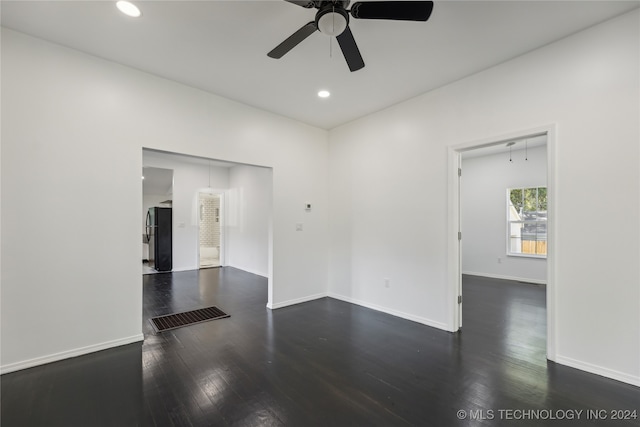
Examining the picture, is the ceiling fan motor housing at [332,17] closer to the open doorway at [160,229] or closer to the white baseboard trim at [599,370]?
the white baseboard trim at [599,370]

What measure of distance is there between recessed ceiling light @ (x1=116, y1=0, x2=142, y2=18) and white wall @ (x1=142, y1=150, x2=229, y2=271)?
5028mm

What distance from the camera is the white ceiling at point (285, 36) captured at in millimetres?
2164

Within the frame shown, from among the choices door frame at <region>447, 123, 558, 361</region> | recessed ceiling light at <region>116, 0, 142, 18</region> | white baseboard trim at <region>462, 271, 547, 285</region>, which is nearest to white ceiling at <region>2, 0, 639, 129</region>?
recessed ceiling light at <region>116, 0, 142, 18</region>

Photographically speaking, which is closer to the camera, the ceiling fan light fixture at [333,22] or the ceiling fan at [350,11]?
the ceiling fan at [350,11]

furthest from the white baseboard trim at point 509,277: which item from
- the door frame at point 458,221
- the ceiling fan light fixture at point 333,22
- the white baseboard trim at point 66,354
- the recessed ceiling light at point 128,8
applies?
the recessed ceiling light at point 128,8

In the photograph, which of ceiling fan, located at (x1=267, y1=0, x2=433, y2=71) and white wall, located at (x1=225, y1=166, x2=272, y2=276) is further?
white wall, located at (x1=225, y1=166, x2=272, y2=276)

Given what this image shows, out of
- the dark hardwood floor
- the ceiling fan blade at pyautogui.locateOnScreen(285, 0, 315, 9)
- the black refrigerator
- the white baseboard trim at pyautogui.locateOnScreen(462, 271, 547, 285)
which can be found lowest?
the white baseboard trim at pyautogui.locateOnScreen(462, 271, 547, 285)

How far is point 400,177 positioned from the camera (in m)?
3.83

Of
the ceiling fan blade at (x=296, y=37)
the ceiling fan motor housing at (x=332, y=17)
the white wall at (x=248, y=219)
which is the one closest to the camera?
the ceiling fan motor housing at (x=332, y=17)

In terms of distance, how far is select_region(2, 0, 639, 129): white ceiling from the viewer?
85.2 inches

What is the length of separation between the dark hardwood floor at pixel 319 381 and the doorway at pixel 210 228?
4590 mm

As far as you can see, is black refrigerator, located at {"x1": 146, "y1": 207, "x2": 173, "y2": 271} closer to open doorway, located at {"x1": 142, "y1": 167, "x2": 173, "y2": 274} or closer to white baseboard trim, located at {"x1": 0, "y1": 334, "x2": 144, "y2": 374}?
open doorway, located at {"x1": 142, "y1": 167, "x2": 173, "y2": 274}

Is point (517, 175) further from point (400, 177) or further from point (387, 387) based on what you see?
point (387, 387)

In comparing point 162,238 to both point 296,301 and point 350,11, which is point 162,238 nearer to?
point 296,301
